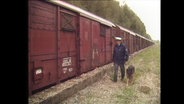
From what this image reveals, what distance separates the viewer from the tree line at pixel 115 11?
5.72 m

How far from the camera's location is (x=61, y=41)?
7164mm

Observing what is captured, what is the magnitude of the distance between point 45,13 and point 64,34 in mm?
1060

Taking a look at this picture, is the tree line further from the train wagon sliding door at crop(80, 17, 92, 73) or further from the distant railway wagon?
the train wagon sliding door at crop(80, 17, 92, 73)

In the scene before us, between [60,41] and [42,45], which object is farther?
[60,41]

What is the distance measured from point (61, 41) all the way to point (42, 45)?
1022 millimetres

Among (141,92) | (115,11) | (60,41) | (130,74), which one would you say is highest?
(115,11)

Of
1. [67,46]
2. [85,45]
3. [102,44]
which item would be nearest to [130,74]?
[67,46]

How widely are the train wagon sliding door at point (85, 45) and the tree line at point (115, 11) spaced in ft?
4.90

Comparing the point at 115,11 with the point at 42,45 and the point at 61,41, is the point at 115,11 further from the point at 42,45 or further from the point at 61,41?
the point at 42,45

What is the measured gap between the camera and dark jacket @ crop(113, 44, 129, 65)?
6.54 m
